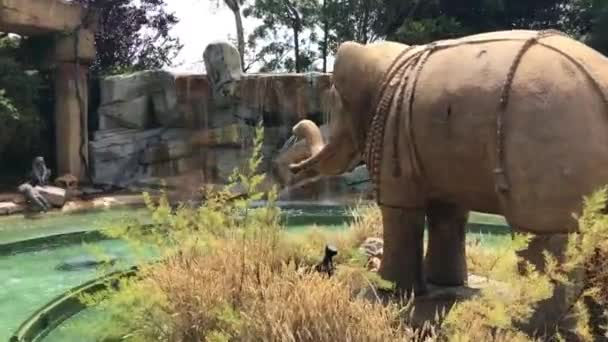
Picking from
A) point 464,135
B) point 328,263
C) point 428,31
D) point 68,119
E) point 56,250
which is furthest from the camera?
point 428,31

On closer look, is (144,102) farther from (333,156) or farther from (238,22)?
(333,156)

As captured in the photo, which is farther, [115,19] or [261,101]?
[115,19]

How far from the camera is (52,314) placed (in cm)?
465

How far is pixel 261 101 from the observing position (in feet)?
44.7

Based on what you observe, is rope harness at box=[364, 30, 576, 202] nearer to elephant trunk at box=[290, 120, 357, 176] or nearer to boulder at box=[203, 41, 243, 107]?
elephant trunk at box=[290, 120, 357, 176]

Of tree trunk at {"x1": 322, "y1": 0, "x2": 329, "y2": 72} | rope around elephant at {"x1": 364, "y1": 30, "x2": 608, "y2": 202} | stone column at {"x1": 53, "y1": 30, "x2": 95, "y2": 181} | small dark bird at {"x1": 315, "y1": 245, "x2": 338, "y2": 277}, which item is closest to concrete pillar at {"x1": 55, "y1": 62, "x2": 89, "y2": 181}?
stone column at {"x1": 53, "y1": 30, "x2": 95, "y2": 181}

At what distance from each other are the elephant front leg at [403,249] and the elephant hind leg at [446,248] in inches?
11.3

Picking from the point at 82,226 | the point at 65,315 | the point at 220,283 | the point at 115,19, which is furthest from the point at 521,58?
the point at 115,19

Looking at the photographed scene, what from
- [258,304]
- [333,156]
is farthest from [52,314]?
[258,304]

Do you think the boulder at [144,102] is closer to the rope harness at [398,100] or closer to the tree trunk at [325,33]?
the tree trunk at [325,33]

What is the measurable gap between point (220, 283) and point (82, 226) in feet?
22.0

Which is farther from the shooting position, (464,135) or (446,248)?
(446,248)

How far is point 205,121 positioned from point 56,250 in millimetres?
6721

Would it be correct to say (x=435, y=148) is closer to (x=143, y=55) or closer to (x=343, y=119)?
(x=343, y=119)
